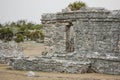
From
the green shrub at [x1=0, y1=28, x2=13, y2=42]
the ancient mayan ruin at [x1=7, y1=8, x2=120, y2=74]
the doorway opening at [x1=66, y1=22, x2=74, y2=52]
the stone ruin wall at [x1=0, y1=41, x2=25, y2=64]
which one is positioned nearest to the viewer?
the ancient mayan ruin at [x1=7, y1=8, x2=120, y2=74]

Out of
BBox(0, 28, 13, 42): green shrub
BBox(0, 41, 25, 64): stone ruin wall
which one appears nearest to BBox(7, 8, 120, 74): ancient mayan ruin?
BBox(0, 41, 25, 64): stone ruin wall

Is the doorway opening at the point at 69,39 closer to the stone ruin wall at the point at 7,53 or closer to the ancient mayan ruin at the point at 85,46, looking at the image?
the ancient mayan ruin at the point at 85,46

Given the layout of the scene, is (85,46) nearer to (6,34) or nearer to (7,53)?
(7,53)

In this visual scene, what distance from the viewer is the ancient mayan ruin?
1934cm

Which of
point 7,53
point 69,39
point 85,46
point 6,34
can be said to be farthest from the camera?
point 6,34

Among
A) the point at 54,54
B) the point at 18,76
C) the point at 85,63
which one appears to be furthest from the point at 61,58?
the point at 18,76

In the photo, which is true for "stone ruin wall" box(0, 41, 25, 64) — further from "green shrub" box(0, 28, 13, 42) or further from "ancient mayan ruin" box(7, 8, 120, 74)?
"green shrub" box(0, 28, 13, 42)

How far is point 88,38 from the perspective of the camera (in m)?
21.1

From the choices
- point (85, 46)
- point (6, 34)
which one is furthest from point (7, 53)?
point (6, 34)

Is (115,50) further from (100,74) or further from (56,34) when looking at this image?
(56,34)

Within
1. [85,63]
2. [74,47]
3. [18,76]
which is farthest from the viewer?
[74,47]

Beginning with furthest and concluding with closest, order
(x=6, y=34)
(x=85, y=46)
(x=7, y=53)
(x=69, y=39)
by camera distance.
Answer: (x=6, y=34)
(x=7, y=53)
(x=69, y=39)
(x=85, y=46)

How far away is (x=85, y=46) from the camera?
69.9 feet

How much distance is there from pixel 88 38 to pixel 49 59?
271 cm
